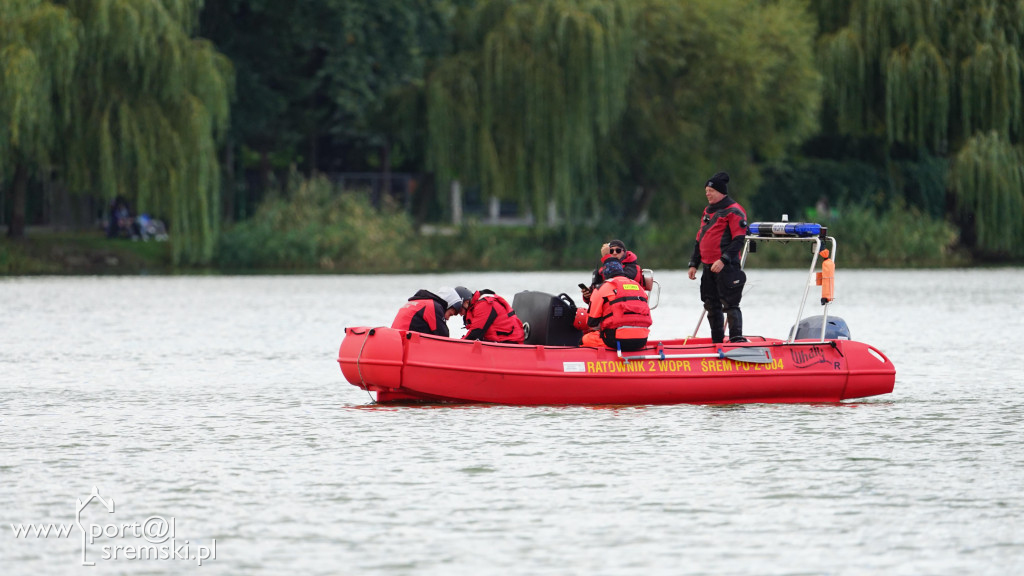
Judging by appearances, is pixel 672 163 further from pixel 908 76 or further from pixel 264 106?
pixel 264 106

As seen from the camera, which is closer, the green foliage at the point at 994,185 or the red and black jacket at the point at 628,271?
the red and black jacket at the point at 628,271

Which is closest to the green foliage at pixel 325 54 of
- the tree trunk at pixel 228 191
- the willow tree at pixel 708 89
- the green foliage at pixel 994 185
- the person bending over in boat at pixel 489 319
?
the tree trunk at pixel 228 191

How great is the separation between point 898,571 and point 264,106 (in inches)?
1458

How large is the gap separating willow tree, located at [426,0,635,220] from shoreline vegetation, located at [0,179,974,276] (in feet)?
7.73

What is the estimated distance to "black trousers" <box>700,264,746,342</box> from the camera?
15.6 meters

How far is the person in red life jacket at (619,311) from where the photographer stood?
1484cm

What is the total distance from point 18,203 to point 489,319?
27.7 m

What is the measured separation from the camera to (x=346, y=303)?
31.1 metres

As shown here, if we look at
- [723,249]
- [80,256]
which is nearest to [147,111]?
[80,256]

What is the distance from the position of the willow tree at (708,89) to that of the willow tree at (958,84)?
5.14 ft

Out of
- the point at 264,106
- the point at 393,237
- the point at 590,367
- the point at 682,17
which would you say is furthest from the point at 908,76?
the point at 590,367

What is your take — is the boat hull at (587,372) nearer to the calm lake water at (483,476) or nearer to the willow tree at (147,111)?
the calm lake water at (483,476)

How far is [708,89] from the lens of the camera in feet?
150

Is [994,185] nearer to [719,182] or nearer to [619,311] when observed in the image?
[719,182]
